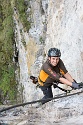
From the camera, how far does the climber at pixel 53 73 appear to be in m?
6.05

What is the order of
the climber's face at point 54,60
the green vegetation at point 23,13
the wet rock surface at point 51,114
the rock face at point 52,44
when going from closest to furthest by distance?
1. the wet rock surface at point 51,114
2. the rock face at point 52,44
3. the climber's face at point 54,60
4. the green vegetation at point 23,13

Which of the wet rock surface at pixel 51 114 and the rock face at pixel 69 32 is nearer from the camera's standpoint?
the wet rock surface at pixel 51 114

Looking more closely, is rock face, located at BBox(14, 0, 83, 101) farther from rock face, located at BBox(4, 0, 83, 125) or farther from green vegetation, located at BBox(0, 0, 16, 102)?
green vegetation, located at BBox(0, 0, 16, 102)

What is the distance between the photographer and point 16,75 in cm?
2052

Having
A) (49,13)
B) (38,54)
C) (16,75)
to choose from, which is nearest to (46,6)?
(49,13)

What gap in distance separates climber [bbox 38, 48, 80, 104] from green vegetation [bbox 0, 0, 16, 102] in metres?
12.8

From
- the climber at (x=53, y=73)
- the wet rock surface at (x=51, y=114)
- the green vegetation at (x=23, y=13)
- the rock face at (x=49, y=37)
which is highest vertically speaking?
the green vegetation at (x=23, y=13)

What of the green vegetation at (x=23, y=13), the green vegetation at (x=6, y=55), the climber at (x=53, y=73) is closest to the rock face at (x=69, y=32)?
the green vegetation at (x=23, y=13)

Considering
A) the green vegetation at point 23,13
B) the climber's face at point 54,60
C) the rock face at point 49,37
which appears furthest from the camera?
the green vegetation at point 23,13

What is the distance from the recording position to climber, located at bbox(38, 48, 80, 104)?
605cm

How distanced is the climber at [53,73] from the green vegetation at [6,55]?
12800mm

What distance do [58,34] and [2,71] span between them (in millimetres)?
9456

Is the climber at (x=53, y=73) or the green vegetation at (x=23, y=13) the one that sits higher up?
the green vegetation at (x=23, y=13)

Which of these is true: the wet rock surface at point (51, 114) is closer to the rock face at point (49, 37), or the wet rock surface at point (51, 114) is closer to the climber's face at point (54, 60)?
the climber's face at point (54, 60)
